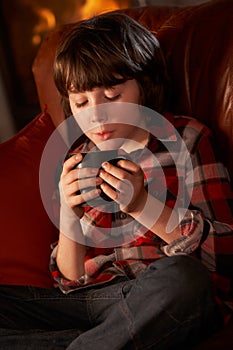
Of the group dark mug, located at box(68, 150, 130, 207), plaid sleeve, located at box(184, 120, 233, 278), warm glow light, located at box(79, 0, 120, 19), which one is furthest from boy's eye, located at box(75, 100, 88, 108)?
warm glow light, located at box(79, 0, 120, 19)

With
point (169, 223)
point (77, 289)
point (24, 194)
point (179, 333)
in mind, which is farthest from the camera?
point (24, 194)

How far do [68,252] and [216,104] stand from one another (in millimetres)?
460

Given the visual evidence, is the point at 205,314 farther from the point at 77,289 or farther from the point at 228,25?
the point at 228,25

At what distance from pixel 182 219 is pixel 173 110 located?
0.34m

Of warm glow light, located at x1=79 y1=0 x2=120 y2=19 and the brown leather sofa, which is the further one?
warm glow light, located at x1=79 y1=0 x2=120 y2=19

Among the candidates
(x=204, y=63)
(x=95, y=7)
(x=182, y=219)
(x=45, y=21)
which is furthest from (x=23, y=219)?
(x=45, y=21)

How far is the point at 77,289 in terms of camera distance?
46.5 inches

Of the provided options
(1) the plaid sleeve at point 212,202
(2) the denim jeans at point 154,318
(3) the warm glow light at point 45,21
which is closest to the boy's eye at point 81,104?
(1) the plaid sleeve at point 212,202

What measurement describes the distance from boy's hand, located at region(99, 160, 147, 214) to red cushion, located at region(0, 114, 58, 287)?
337 mm

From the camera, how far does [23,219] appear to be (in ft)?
4.29

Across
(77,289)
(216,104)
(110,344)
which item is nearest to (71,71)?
(216,104)

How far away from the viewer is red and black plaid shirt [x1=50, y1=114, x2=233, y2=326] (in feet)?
3.48

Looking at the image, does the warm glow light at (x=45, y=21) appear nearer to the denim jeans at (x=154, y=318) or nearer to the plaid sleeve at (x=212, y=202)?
the plaid sleeve at (x=212, y=202)

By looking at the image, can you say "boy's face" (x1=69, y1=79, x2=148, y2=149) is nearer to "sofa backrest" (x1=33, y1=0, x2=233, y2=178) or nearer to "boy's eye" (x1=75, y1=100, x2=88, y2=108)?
"boy's eye" (x1=75, y1=100, x2=88, y2=108)
